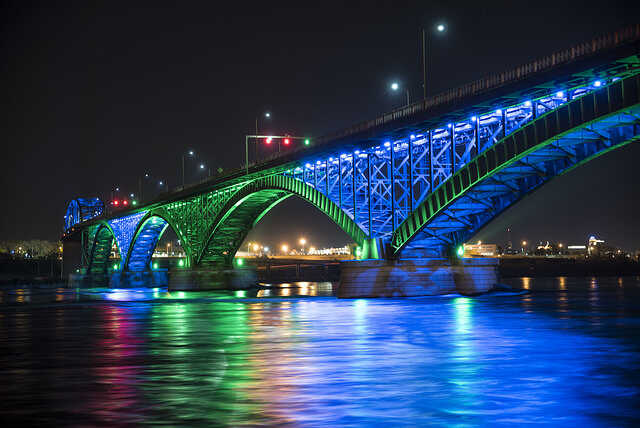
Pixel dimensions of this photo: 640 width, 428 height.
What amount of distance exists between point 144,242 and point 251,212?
155ft

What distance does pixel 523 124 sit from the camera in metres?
41.9

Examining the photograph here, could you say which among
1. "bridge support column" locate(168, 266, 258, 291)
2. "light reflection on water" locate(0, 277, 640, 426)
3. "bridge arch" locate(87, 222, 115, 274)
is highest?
"bridge arch" locate(87, 222, 115, 274)

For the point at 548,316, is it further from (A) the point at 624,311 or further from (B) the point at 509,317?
(A) the point at 624,311

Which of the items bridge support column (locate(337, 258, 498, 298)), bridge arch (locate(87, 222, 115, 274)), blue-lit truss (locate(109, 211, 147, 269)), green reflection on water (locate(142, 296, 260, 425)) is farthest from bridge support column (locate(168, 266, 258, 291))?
bridge arch (locate(87, 222, 115, 274))

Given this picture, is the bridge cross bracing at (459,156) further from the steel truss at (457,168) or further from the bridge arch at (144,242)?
the bridge arch at (144,242)

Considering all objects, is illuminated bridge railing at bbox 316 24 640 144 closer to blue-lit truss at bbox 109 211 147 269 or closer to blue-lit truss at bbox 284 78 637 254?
blue-lit truss at bbox 284 78 637 254

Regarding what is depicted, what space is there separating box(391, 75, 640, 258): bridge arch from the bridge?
0.07 meters

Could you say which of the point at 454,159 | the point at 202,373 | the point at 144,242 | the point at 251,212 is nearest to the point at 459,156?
the point at 454,159

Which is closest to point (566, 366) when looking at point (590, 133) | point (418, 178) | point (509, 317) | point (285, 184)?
point (509, 317)

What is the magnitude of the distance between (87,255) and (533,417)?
164 metres

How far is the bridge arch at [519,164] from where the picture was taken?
3647cm

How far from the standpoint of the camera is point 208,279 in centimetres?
9331

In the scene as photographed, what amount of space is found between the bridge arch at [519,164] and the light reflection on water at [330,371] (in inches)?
385

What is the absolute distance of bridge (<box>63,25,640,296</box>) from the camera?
36.9 metres
